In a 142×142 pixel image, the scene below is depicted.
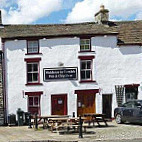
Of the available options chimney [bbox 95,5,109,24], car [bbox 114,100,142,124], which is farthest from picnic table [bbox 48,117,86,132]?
chimney [bbox 95,5,109,24]

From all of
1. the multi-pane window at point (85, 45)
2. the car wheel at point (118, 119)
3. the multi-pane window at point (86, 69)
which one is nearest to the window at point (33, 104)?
the multi-pane window at point (86, 69)

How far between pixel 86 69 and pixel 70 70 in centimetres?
125

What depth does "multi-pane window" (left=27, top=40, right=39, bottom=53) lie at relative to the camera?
91.0ft

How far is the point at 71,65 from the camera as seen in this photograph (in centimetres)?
2783

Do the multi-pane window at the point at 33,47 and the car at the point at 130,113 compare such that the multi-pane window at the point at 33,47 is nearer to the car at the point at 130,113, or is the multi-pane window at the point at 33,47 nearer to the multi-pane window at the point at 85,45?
the multi-pane window at the point at 85,45

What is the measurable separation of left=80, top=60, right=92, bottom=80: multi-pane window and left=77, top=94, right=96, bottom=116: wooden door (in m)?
1.32

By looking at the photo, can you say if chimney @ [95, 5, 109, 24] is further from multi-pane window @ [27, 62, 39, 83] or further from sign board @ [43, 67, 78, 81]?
multi-pane window @ [27, 62, 39, 83]

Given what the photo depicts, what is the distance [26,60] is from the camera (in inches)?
1083

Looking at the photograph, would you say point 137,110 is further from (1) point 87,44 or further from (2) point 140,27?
(2) point 140,27

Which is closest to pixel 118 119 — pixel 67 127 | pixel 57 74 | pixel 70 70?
pixel 70 70

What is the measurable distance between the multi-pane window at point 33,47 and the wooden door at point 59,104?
357 centimetres

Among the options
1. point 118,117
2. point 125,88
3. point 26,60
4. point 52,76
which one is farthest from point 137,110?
point 26,60

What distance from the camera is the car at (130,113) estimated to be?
23.2 meters

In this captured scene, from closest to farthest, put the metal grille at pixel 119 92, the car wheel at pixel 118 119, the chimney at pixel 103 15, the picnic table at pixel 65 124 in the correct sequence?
the picnic table at pixel 65 124 < the car wheel at pixel 118 119 < the metal grille at pixel 119 92 < the chimney at pixel 103 15
